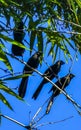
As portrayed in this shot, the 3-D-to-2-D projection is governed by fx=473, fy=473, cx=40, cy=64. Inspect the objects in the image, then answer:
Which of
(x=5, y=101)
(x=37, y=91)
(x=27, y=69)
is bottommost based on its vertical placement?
(x=5, y=101)

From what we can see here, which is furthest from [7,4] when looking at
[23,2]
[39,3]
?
[39,3]

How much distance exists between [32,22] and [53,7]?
425 mm

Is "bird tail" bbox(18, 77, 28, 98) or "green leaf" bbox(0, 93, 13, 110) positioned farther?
"bird tail" bbox(18, 77, 28, 98)

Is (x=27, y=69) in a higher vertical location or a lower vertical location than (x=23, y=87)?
higher

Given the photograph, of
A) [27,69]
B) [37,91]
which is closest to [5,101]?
[37,91]

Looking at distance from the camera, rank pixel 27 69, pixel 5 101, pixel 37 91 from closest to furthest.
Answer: pixel 5 101 < pixel 37 91 < pixel 27 69

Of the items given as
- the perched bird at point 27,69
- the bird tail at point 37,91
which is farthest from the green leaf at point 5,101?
the bird tail at point 37,91

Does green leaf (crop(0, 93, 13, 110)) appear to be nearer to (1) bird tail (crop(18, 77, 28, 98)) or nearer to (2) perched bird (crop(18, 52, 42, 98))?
(2) perched bird (crop(18, 52, 42, 98))

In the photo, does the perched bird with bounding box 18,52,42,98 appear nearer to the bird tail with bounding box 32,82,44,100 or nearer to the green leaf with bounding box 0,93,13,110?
the bird tail with bounding box 32,82,44,100

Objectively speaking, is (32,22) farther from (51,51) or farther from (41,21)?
(51,51)

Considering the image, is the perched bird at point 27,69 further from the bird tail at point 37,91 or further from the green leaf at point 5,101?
the green leaf at point 5,101

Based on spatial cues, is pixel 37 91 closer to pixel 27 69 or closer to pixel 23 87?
pixel 23 87

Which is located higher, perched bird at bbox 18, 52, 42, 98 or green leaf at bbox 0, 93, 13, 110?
perched bird at bbox 18, 52, 42, 98

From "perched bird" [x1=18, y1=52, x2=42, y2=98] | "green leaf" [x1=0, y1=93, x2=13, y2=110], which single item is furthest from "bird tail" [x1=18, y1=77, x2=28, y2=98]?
"green leaf" [x1=0, y1=93, x2=13, y2=110]
